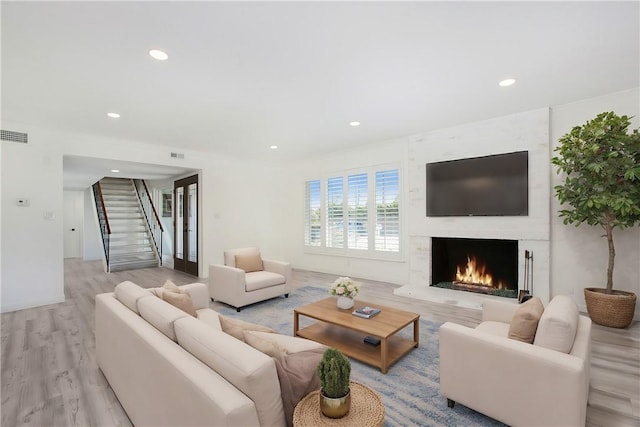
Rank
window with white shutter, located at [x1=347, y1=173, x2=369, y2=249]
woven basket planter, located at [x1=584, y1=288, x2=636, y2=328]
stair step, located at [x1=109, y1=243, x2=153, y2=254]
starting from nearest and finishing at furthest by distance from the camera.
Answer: woven basket planter, located at [x1=584, y1=288, x2=636, y2=328]
window with white shutter, located at [x1=347, y1=173, x2=369, y2=249]
stair step, located at [x1=109, y1=243, x2=153, y2=254]

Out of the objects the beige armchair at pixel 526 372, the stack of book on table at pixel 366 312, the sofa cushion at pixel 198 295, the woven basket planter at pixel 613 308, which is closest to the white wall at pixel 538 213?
the woven basket planter at pixel 613 308

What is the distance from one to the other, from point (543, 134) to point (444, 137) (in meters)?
1.35

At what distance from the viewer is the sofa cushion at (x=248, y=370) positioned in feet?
3.89

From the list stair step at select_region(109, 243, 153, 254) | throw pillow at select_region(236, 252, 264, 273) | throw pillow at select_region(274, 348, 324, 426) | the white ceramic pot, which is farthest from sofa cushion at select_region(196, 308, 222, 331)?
stair step at select_region(109, 243, 153, 254)

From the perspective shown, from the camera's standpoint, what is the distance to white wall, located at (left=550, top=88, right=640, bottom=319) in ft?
11.8

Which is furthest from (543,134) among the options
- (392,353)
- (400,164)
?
(392,353)

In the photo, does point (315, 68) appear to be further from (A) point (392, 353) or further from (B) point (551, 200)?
(B) point (551, 200)

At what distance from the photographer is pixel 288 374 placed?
1.39 meters

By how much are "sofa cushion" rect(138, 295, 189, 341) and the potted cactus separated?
95 centimetres

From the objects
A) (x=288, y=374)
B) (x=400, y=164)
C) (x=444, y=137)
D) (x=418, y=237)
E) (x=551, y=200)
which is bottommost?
(x=288, y=374)

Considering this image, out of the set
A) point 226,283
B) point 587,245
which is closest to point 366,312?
point 226,283

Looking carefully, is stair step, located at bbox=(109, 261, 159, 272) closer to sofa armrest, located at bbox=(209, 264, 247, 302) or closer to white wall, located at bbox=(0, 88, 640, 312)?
white wall, located at bbox=(0, 88, 640, 312)

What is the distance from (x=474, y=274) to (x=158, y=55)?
17.1 ft

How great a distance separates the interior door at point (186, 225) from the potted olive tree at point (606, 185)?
21.8 ft
